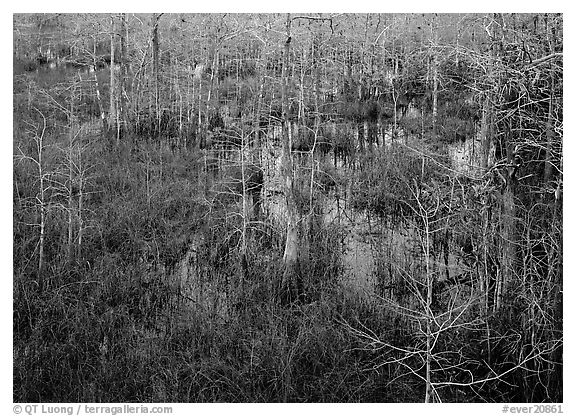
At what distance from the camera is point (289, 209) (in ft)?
18.0

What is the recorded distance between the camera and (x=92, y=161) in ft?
18.6

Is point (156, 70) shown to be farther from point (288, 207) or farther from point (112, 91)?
point (288, 207)

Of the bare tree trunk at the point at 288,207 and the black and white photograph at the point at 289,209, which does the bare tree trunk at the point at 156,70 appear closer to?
the black and white photograph at the point at 289,209

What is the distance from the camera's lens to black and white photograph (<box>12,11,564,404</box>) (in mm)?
4727

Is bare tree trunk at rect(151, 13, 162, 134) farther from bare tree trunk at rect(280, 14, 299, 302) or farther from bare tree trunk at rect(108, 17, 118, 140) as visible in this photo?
bare tree trunk at rect(280, 14, 299, 302)

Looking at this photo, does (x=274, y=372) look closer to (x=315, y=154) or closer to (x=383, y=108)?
(x=315, y=154)

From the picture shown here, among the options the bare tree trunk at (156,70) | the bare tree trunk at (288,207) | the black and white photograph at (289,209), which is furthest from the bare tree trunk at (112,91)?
the bare tree trunk at (288,207)

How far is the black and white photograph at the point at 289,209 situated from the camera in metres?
4.73

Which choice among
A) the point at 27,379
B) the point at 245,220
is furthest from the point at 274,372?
the point at 27,379

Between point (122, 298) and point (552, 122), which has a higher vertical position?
point (552, 122)

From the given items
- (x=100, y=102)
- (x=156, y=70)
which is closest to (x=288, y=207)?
(x=156, y=70)

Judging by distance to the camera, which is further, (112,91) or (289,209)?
(112,91)

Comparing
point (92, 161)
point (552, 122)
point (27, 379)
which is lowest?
point (27, 379)
